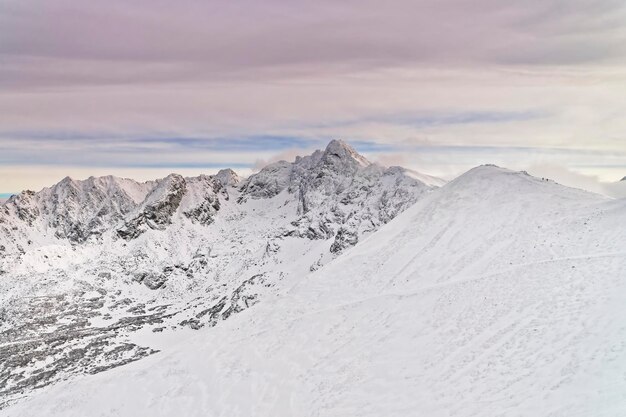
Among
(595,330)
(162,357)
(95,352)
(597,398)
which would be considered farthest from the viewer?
(95,352)

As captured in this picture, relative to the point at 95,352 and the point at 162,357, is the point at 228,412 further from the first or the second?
the point at 95,352

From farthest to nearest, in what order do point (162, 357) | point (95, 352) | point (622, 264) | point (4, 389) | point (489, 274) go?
point (95, 352) → point (4, 389) → point (162, 357) → point (489, 274) → point (622, 264)

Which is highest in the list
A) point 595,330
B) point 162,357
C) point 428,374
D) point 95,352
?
point 595,330

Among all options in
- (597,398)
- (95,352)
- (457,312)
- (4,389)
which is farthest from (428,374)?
(95,352)

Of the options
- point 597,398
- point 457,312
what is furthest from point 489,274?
point 597,398

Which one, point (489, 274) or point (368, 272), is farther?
point (368, 272)

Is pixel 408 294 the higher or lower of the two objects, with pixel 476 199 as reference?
lower
